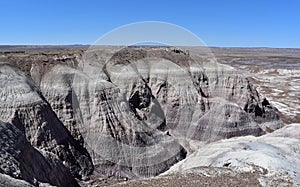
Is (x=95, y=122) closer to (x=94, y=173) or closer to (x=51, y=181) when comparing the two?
(x=94, y=173)

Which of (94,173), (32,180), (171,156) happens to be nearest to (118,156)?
(94,173)

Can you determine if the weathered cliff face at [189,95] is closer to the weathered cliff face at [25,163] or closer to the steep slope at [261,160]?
the steep slope at [261,160]

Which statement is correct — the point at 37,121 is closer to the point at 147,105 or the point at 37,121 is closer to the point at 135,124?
the point at 135,124

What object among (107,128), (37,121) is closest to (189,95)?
(107,128)

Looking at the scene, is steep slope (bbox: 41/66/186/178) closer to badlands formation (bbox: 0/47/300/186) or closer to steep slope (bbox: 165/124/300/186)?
badlands formation (bbox: 0/47/300/186)

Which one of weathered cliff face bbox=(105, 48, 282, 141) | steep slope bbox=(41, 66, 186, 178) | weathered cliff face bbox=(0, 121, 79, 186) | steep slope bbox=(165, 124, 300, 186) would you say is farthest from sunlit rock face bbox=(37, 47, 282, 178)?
weathered cliff face bbox=(0, 121, 79, 186)

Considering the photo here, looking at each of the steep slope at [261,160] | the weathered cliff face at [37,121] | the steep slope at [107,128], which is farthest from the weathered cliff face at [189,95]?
the weathered cliff face at [37,121]
